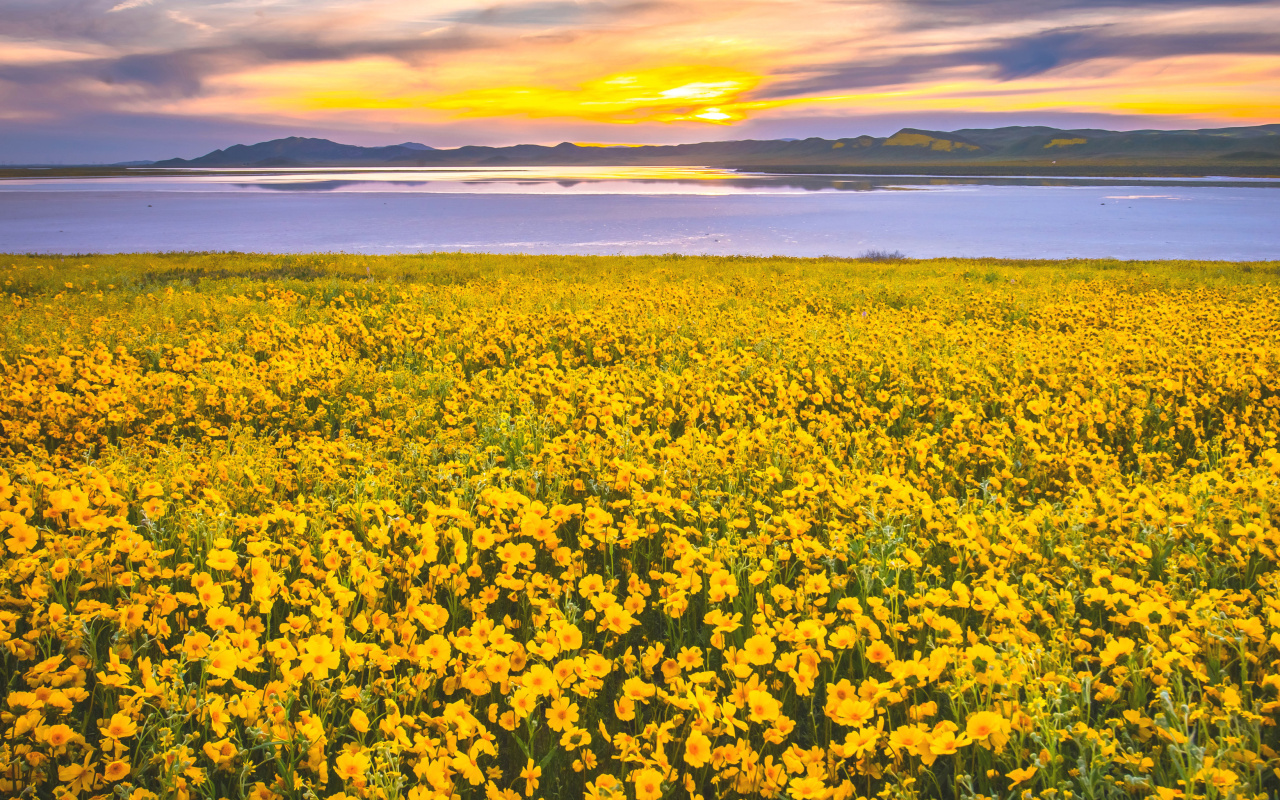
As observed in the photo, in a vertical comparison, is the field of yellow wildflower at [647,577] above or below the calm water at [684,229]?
below

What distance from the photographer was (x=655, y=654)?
2.85 m

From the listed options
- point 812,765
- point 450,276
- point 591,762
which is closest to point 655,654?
point 591,762

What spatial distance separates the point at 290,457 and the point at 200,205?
98663 millimetres

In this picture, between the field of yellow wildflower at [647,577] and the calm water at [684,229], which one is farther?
the calm water at [684,229]

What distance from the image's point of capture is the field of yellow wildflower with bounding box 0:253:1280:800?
2.48m

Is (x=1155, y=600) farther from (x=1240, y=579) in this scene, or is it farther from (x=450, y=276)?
(x=450, y=276)

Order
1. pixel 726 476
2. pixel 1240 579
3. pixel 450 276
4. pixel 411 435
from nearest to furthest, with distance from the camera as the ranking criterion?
pixel 1240 579 → pixel 726 476 → pixel 411 435 → pixel 450 276

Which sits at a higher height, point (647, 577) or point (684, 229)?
point (684, 229)

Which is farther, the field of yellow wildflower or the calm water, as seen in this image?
the calm water

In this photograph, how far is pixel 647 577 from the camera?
4145mm

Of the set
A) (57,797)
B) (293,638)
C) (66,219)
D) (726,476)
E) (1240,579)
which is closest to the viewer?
(57,797)

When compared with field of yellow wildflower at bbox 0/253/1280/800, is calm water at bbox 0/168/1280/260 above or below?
above

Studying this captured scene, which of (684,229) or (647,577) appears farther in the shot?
(684,229)

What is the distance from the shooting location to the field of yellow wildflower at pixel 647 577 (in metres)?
2.48
